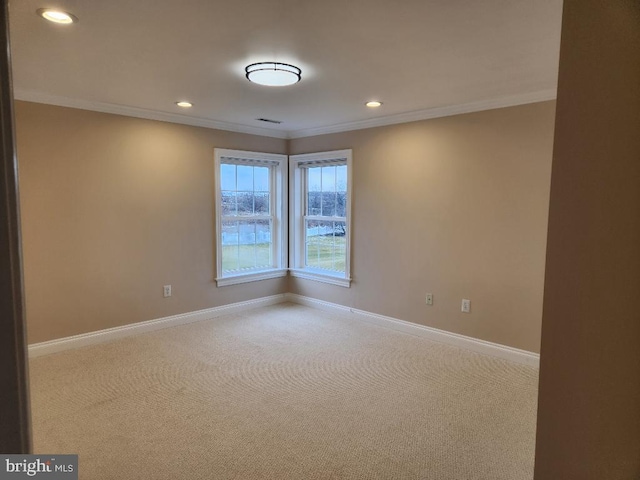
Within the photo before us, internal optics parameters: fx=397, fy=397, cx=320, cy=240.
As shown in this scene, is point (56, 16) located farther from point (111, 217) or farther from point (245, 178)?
point (245, 178)

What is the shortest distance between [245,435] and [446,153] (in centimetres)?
310

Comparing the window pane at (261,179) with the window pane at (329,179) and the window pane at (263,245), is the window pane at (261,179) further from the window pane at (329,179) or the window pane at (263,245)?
the window pane at (329,179)

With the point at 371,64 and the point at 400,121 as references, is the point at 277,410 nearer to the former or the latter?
the point at 371,64

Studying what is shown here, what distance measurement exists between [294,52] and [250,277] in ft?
10.9

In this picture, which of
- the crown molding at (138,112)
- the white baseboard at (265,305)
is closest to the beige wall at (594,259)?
the white baseboard at (265,305)

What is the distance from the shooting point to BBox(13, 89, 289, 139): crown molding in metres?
3.44

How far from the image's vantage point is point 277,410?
2711 mm

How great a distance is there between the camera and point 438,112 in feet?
13.0

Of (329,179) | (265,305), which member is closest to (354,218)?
(329,179)

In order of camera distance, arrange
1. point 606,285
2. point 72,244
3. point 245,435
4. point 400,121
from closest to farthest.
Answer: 1. point 606,285
2. point 245,435
3. point 72,244
4. point 400,121

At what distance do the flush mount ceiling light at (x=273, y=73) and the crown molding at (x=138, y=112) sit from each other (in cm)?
185

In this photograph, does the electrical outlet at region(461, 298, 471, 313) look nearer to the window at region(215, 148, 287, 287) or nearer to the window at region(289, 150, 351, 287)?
the window at region(289, 150, 351, 287)

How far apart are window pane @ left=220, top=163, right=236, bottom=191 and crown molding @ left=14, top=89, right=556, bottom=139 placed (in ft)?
1.50

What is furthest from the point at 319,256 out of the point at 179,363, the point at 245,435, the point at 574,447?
the point at 574,447
